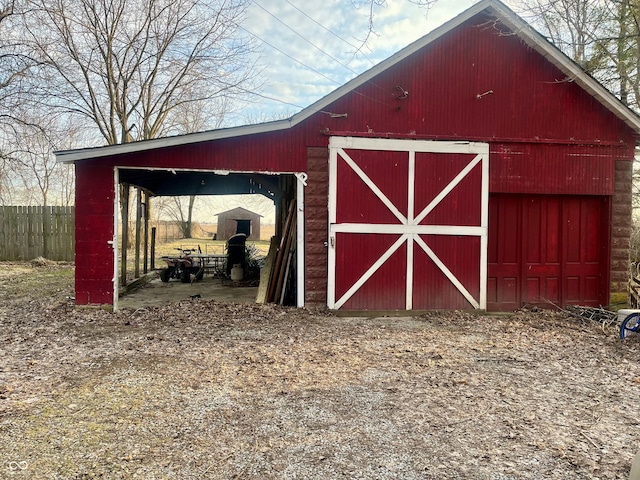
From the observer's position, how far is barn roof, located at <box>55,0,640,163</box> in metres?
7.05

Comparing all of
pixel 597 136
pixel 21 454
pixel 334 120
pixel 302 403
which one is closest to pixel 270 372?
pixel 302 403

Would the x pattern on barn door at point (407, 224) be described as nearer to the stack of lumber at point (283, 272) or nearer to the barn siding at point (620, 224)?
the stack of lumber at point (283, 272)

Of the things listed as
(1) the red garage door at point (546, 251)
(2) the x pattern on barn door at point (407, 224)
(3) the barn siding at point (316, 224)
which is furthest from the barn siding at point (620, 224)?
(3) the barn siding at point (316, 224)

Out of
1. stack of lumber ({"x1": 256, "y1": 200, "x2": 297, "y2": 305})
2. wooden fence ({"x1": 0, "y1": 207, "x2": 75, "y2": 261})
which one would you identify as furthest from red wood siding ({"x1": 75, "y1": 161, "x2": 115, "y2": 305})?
wooden fence ({"x1": 0, "y1": 207, "x2": 75, "y2": 261})

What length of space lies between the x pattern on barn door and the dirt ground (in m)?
0.94

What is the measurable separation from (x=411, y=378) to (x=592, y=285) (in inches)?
220

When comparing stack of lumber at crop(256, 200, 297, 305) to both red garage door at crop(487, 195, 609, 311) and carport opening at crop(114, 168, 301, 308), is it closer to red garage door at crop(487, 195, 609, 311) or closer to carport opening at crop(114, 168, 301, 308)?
carport opening at crop(114, 168, 301, 308)

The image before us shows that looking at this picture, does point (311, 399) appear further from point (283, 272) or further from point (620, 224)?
point (620, 224)

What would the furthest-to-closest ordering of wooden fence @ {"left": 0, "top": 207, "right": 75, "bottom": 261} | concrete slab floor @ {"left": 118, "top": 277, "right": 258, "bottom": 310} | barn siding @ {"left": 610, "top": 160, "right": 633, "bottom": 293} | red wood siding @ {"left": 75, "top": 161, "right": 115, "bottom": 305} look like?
wooden fence @ {"left": 0, "top": 207, "right": 75, "bottom": 261} < concrete slab floor @ {"left": 118, "top": 277, "right": 258, "bottom": 310} < barn siding @ {"left": 610, "top": 160, "right": 633, "bottom": 293} < red wood siding @ {"left": 75, "top": 161, "right": 115, "bottom": 305}

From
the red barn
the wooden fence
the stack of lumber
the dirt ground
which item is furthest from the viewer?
the wooden fence

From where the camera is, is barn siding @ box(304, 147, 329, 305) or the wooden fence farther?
the wooden fence

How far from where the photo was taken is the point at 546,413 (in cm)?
369

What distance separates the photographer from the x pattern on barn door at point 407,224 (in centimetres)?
761

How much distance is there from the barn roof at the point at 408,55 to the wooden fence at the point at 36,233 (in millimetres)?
9844
